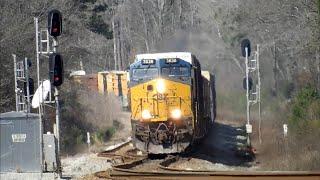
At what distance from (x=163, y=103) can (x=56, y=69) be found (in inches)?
281

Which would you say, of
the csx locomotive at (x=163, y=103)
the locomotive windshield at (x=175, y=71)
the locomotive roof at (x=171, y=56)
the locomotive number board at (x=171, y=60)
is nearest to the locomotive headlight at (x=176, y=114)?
the csx locomotive at (x=163, y=103)

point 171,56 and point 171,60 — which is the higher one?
point 171,56

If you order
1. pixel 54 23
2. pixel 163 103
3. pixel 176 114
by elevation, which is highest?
pixel 54 23

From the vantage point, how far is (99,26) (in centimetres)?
5559

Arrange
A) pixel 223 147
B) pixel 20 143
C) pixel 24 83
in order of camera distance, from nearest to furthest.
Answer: pixel 20 143 → pixel 24 83 → pixel 223 147

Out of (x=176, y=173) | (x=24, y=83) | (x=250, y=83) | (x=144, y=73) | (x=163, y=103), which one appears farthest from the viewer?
(x=24, y=83)

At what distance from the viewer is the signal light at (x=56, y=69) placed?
19.5m

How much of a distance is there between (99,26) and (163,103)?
30319mm

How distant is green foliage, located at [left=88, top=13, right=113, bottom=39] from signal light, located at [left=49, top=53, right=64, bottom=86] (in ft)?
111

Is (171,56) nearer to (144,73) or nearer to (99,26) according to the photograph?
(144,73)

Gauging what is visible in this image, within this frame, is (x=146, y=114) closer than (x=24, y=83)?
Yes

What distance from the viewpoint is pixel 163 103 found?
85.6 ft

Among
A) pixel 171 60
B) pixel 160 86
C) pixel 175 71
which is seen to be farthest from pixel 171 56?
pixel 160 86

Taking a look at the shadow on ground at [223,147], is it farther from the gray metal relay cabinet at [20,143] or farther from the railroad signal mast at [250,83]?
the gray metal relay cabinet at [20,143]
